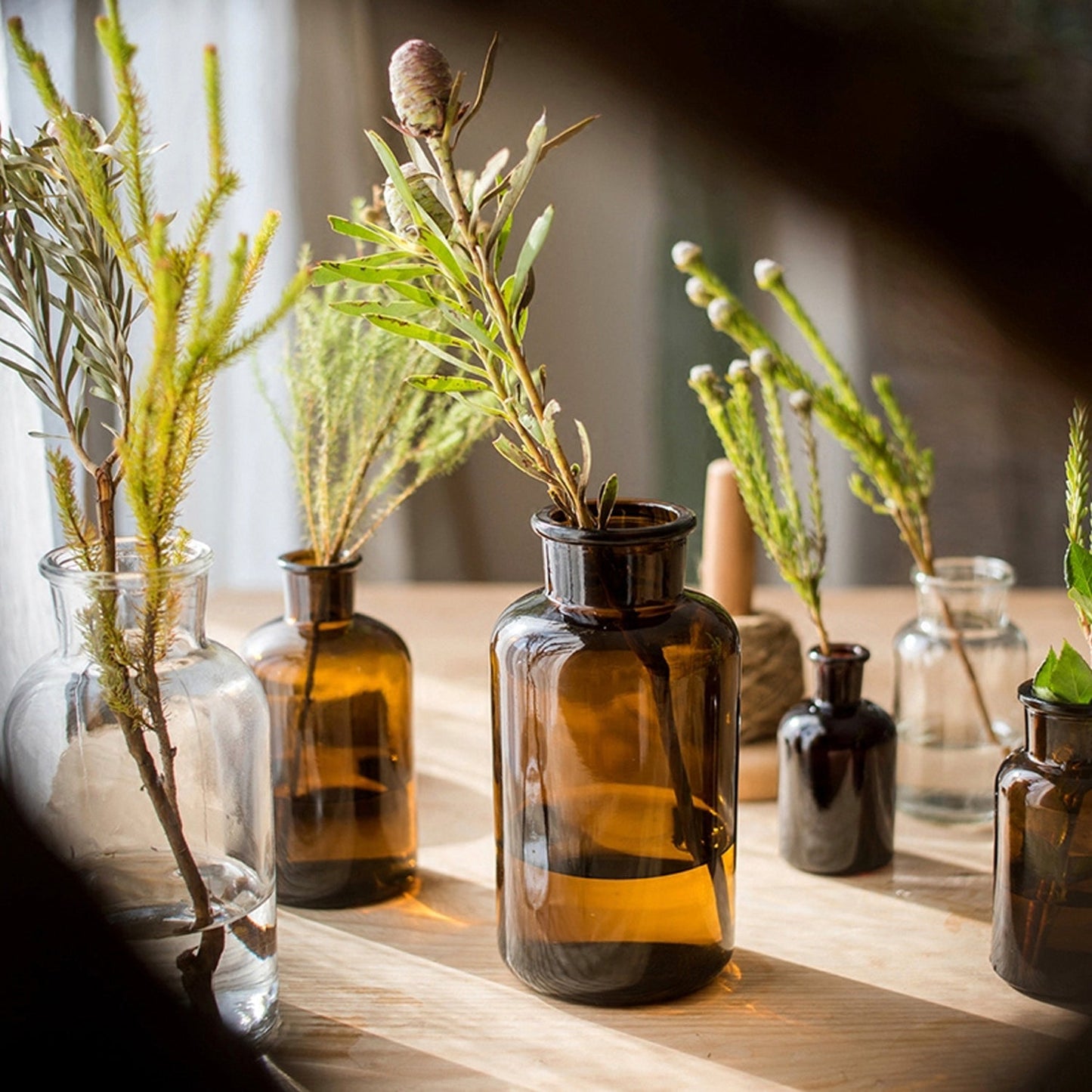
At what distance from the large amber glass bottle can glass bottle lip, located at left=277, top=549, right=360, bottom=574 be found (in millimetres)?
152

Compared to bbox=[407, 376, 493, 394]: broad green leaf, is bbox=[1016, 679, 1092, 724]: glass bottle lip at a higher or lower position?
lower

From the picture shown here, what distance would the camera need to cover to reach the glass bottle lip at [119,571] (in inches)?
27.1

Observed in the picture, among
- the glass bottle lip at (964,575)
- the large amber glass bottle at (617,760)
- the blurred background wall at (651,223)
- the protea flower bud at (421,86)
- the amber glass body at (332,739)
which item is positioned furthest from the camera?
the blurred background wall at (651,223)

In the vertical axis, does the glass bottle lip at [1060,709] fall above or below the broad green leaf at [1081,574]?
below

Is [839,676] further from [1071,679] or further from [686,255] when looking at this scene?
[686,255]

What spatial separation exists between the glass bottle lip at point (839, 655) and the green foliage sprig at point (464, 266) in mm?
250

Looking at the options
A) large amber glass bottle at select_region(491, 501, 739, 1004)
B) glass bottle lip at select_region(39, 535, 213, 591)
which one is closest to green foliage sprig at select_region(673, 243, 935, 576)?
large amber glass bottle at select_region(491, 501, 739, 1004)

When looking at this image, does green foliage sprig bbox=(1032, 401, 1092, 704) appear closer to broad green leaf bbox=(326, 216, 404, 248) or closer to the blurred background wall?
broad green leaf bbox=(326, 216, 404, 248)

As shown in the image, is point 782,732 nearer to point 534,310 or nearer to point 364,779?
point 364,779

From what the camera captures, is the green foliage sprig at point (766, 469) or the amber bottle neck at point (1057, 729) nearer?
the amber bottle neck at point (1057, 729)

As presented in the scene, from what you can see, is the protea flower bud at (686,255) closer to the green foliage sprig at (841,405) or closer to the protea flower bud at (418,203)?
the green foliage sprig at (841,405)

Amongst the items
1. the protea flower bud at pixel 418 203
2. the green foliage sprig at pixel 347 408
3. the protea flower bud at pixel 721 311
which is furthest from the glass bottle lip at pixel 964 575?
the protea flower bud at pixel 418 203

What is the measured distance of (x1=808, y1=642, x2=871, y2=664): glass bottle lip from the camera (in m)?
0.93

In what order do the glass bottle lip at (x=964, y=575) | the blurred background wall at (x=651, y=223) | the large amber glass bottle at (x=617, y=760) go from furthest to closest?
1. the blurred background wall at (x=651, y=223)
2. the glass bottle lip at (x=964, y=575)
3. the large amber glass bottle at (x=617, y=760)
